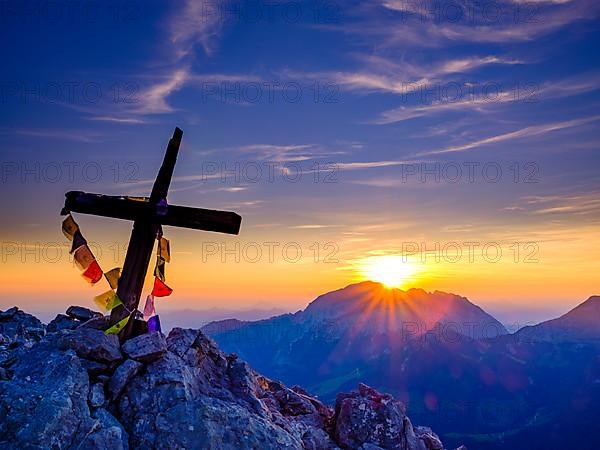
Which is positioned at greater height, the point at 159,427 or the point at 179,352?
the point at 179,352

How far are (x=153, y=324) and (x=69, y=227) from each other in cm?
427

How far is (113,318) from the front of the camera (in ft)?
49.9

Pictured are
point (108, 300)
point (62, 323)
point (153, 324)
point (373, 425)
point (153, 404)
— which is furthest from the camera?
point (62, 323)

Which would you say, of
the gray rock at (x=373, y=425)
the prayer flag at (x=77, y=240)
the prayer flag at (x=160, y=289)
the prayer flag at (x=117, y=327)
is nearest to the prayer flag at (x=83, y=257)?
the prayer flag at (x=77, y=240)

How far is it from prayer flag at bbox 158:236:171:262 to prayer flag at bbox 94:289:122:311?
2.23 meters

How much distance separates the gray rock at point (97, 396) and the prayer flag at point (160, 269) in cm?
495

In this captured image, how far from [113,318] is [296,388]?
9864mm

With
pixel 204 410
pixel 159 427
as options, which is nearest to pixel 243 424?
pixel 204 410

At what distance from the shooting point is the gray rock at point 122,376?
13.3 m

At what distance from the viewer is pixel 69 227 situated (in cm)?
1559

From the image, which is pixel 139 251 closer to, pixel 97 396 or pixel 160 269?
pixel 160 269

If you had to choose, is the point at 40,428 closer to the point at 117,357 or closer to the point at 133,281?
the point at 117,357

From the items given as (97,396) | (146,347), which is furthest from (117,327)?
(97,396)

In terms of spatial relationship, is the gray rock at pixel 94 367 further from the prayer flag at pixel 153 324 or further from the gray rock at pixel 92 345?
the prayer flag at pixel 153 324
